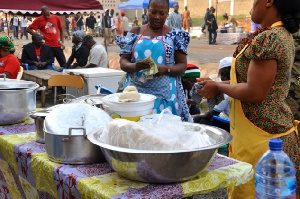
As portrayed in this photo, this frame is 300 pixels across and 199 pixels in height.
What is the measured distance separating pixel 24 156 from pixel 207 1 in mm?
35417

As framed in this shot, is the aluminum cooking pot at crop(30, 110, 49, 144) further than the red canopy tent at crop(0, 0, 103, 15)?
No

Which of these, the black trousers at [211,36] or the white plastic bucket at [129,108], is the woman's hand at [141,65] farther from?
the black trousers at [211,36]

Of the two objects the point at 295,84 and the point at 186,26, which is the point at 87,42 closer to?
the point at 295,84

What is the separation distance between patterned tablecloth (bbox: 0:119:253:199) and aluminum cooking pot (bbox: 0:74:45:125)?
0.65ft

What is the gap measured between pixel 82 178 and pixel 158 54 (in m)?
1.34

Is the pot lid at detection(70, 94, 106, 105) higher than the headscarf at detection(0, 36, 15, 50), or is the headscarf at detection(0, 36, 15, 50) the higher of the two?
the headscarf at detection(0, 36, 15, 50)

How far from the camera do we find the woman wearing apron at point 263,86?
1.73 meters

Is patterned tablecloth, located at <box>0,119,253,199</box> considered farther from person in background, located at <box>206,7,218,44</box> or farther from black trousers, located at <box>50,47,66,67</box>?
person in background, located at <box>206,7,218,44</box>

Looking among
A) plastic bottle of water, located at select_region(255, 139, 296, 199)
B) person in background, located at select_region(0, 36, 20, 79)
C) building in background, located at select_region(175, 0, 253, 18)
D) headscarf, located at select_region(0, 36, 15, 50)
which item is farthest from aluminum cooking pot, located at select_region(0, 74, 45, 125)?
building in background, located at select_region(175, 0, 253, 18)

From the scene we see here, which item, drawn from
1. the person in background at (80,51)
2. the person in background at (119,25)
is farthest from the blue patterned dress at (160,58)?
the person in background at (119,25)

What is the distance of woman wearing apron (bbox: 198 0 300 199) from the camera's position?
173 centimetres

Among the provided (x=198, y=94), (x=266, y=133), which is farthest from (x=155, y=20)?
(x=266, y=133)

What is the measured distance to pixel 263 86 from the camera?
1740 mm

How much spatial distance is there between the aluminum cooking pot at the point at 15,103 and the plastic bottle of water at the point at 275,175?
1.63 m
